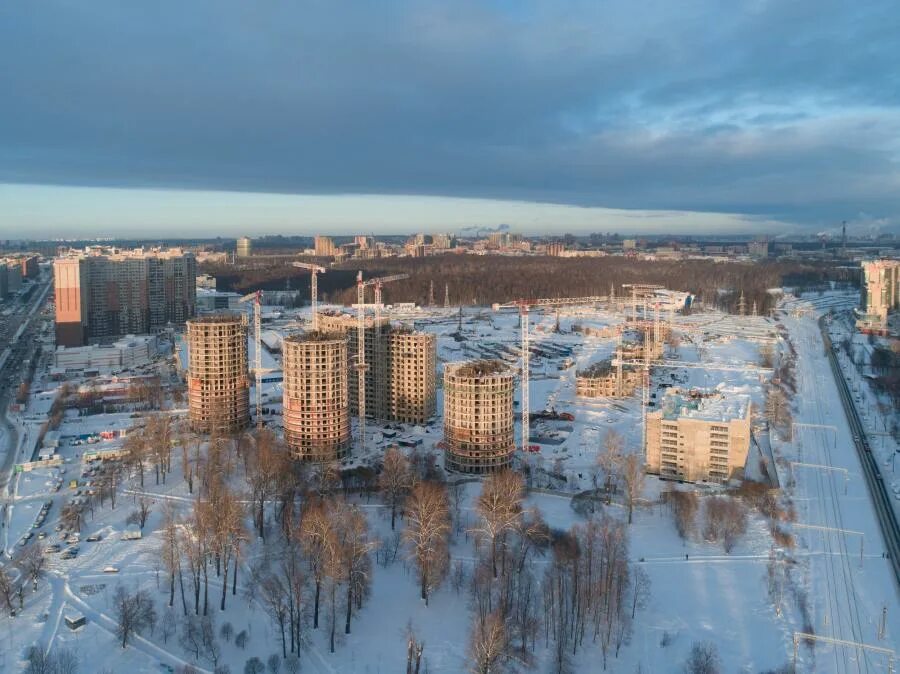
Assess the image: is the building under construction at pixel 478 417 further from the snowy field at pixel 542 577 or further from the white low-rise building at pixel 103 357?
the white low-rise building at pixel 103 357

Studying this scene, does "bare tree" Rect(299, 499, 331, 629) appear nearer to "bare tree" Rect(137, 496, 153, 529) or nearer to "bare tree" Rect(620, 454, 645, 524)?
→ "bare tree" Rect(137, 496, 153, 529)

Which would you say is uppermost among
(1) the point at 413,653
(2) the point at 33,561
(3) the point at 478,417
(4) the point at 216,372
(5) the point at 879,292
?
(5) the point at 879,292

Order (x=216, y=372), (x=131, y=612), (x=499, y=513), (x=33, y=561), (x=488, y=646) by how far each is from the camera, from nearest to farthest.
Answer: (x=488, y=646) < (x=131, y=612) < (x=33, y=561) < (x=499, y=513) < (x=216, y=372)

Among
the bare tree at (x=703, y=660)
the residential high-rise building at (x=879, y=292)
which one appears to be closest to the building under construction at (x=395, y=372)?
the bare tree at (x=703, y=660)

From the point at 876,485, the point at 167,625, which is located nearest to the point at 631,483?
the point at 876,485

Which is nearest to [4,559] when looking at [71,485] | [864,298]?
[71,485]

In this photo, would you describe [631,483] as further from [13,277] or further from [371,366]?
[13,277]

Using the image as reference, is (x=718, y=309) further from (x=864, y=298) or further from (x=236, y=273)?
(x=236, y=273)

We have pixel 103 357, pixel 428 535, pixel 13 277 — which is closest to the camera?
pixel 428 535
